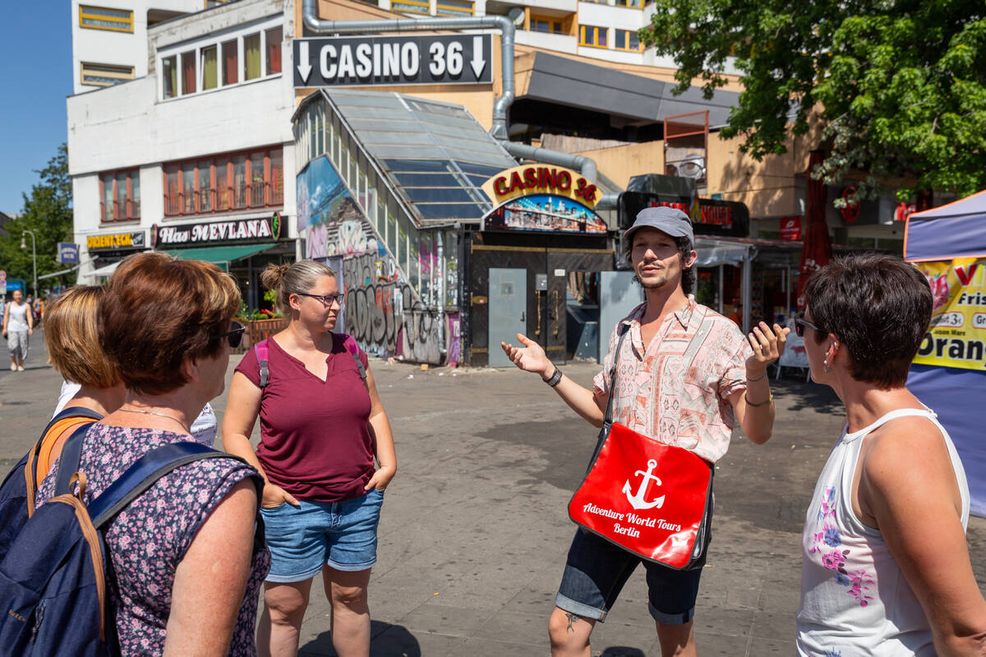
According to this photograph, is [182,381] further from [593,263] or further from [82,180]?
[82,180]

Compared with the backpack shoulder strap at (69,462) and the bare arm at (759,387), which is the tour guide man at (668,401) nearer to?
the bare arm at (759,387)

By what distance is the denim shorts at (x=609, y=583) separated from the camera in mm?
3076

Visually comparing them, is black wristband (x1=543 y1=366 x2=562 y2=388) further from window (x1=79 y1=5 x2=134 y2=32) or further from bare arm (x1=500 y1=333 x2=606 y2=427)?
window (x1=79 y1=5 x2=134 y2=32)

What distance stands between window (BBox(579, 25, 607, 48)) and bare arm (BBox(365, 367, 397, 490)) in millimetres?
50290

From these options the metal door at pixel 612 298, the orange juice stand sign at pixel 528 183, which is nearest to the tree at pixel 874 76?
the orange juice stand sign at pixel 528 183

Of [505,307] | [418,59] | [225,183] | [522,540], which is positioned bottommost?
[522,540]

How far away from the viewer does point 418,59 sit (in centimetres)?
2762

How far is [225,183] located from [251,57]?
470 cm

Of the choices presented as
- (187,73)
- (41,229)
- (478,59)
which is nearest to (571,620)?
(478,59)

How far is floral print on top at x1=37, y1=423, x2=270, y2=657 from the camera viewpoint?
5.33ft

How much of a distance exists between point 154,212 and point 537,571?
32.4 metres

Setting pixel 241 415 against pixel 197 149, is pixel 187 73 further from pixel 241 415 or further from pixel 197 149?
pixel 241 415

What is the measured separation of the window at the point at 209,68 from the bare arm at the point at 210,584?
3271cm

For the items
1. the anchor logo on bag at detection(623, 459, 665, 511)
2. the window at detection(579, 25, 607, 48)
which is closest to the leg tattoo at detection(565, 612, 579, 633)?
the anchor logo on bag at detection(623, 459, 665, 511)
